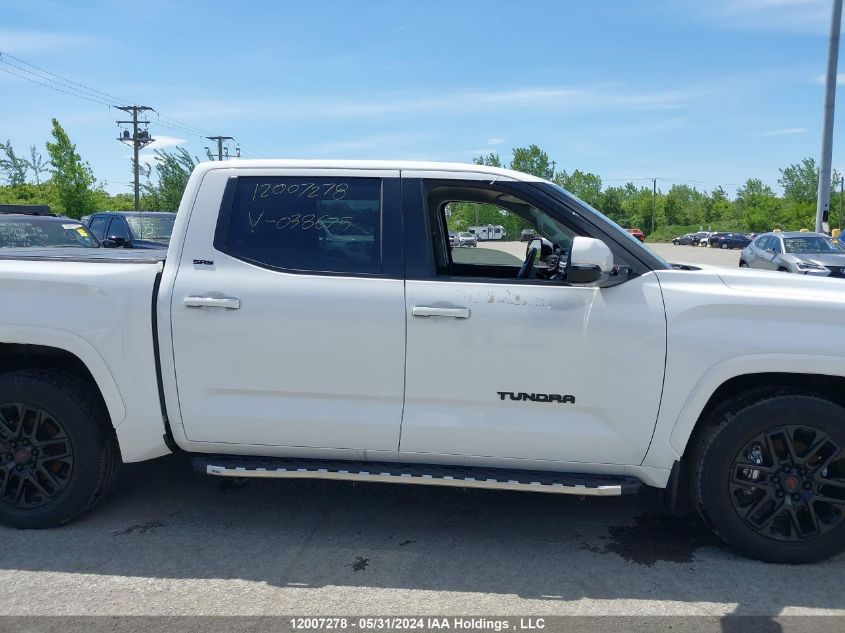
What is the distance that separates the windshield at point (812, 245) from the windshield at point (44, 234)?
1524cm

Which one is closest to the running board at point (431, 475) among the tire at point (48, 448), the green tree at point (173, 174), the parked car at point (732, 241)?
the tire at point (48, 448)

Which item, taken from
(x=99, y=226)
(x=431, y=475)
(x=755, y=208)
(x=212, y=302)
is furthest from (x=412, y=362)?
Answer: (x=755, y=208)

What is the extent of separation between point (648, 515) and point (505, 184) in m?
2.07

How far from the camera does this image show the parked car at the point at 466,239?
4.86 meters

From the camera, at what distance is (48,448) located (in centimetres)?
371

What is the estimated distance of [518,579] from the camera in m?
3.32

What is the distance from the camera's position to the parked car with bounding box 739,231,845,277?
618 inches

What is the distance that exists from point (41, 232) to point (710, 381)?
9.57m

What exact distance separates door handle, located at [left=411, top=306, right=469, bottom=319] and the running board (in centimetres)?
77

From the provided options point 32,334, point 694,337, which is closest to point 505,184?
point 694,337

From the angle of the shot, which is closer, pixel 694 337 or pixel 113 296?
pixel 694 337

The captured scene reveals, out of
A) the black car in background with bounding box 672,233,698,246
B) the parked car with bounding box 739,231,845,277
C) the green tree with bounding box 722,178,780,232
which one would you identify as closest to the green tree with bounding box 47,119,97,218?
the parked car with bounding box 739,231,845,277

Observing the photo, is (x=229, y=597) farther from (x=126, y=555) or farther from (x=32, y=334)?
(x=32, y=334)

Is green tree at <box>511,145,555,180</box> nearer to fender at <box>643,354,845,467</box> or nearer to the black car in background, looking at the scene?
the black car in background
